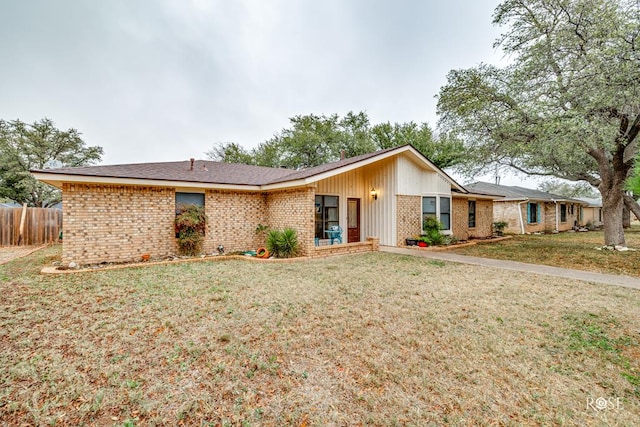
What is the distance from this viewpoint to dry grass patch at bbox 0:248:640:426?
2.10m

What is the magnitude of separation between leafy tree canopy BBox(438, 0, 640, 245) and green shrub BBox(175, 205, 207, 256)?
32.6 feet

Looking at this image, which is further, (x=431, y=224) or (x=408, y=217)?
(x=431, y=224)

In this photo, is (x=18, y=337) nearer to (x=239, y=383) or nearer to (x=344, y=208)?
(x=239, y=383)

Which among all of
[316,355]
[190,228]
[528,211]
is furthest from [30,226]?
[528,211]

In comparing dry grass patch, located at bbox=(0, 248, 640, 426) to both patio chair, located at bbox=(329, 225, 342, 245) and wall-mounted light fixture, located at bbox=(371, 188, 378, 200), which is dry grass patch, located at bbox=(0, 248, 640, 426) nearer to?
patio chair, located at bbox=(329, 225, 342, 245)

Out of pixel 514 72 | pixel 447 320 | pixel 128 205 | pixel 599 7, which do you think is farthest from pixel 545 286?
pixel 128 205

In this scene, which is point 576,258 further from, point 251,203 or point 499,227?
point 251,203

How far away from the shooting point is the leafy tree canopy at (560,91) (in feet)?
22.8

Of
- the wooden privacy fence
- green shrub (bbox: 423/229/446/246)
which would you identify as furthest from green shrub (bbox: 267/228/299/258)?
the wooden privacy fence

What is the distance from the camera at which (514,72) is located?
898 centimetres

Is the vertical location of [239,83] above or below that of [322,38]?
below

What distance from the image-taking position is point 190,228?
8320 millimetres

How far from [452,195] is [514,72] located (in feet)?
18.1

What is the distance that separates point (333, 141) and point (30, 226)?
20.9 meters
